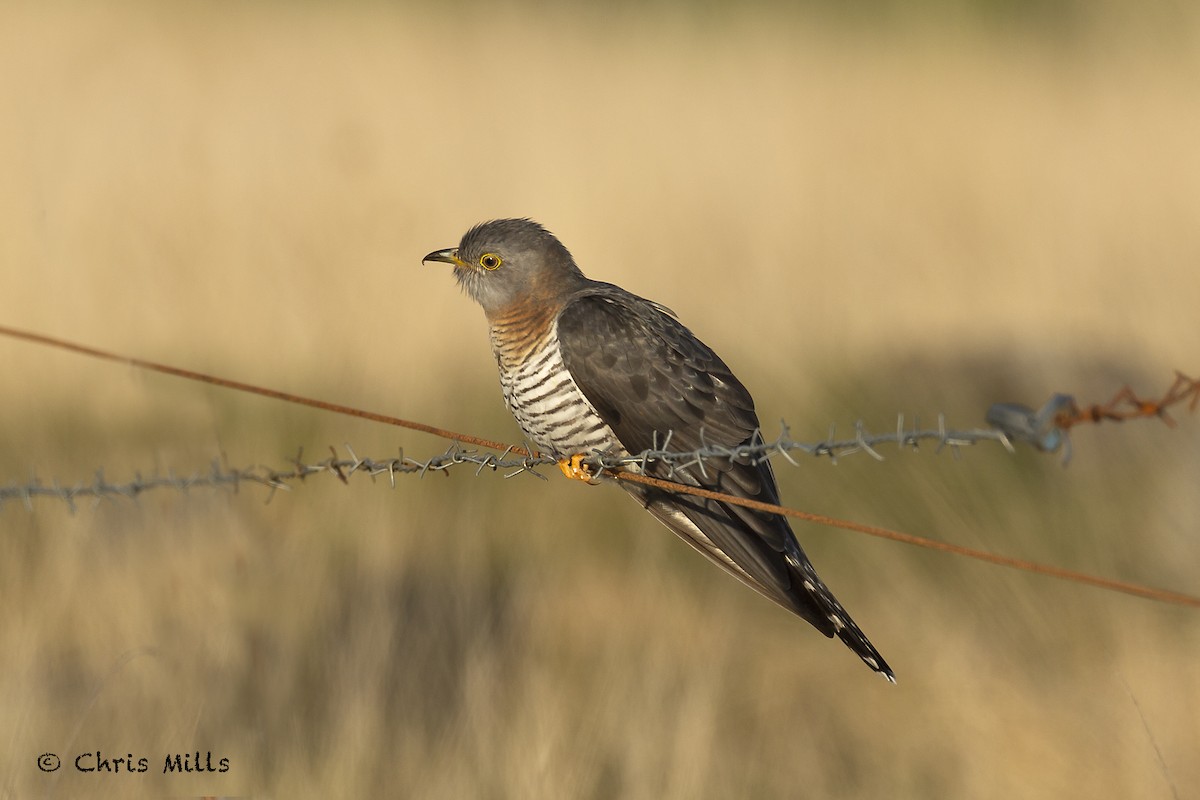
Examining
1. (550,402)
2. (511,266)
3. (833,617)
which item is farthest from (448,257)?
(833,617)

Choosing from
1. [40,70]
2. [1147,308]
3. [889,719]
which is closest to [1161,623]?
[889,719]

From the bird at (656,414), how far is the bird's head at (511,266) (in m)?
0.15

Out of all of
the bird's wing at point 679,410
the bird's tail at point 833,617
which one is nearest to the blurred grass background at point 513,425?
the bird's tail at point 833,617

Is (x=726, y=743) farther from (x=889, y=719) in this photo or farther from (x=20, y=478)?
(x=20, y=478)

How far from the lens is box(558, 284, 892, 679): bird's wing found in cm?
352

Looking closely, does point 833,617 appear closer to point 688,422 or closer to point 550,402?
point 688,422

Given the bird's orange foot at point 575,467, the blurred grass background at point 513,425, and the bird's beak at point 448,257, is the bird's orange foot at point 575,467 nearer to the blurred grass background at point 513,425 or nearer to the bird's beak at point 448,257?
the blurred grass background at point 513,425

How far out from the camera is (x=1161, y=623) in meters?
4.55

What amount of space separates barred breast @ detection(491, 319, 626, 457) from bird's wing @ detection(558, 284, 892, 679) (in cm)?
5

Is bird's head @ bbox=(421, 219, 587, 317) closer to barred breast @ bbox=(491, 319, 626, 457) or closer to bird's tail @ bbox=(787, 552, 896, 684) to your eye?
barred breast @ bbox=(491, 319, 626, 457)

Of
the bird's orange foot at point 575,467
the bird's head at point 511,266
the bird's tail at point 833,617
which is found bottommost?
the bird's tail at point 833,617

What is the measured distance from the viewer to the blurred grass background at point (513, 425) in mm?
4254

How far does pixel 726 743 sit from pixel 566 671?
0.67 meters

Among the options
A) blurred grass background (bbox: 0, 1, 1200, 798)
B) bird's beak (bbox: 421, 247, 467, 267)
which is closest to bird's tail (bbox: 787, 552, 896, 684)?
blurred grass background (bbox: 0, 1, 1200, 798)
